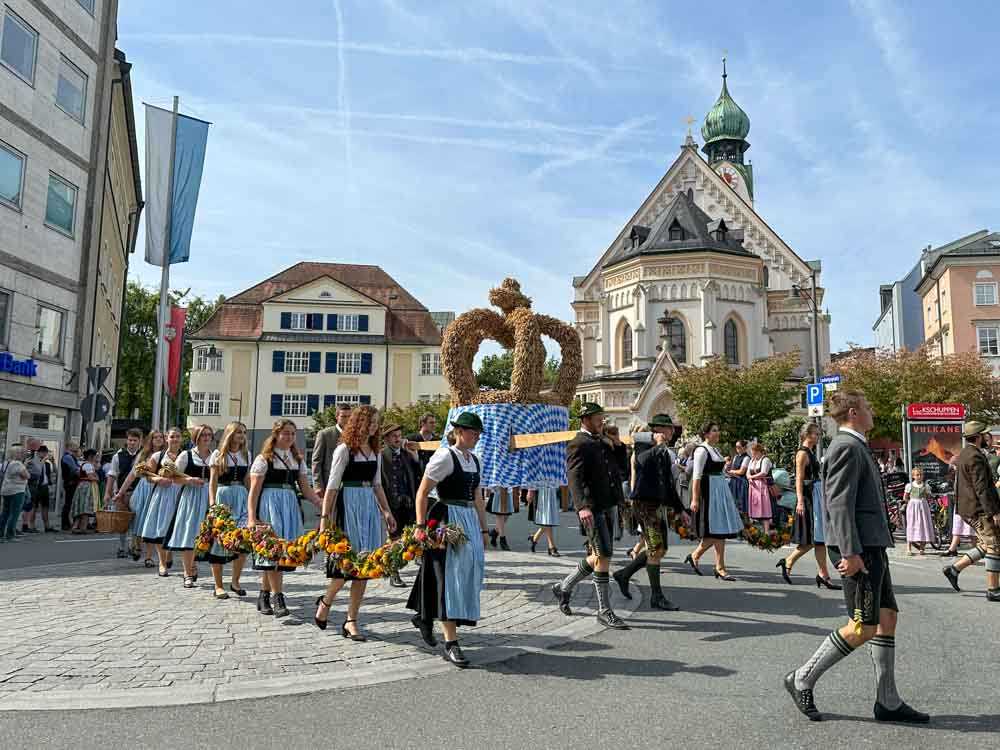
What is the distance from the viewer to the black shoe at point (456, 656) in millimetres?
5699

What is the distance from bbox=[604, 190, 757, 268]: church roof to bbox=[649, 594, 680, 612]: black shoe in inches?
1663

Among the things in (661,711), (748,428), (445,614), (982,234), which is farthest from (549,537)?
(982,234)

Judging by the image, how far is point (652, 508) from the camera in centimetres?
841

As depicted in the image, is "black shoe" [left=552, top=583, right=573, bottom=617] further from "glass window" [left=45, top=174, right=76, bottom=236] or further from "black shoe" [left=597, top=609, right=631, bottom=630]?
"glass window" [left=45, top=174, right=76, bottom=236]

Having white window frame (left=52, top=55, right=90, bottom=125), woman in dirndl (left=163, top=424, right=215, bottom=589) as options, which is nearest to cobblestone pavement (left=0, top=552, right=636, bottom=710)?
woman in dirndl (left=163, top=424, right=215, bottom=589)

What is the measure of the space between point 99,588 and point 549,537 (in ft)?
21.4

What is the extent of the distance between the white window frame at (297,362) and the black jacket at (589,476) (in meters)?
47.3

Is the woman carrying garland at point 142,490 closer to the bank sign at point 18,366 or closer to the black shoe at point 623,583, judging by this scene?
the black shoe at point 623,583

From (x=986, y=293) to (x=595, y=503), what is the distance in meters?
49.3

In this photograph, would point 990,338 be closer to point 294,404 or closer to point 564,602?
point 294,404

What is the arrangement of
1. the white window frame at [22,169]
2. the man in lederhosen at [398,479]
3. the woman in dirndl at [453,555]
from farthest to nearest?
the white window frame at [22,169] → the man in lederhosen at [398,479] → the woman in dirndl at [453,555]

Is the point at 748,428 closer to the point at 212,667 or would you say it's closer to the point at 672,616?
the point at 672,616

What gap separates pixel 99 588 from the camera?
895 centimetres

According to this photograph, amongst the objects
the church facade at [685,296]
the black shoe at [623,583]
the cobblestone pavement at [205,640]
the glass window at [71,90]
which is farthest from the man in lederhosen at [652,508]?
the church facade at [685,296]
